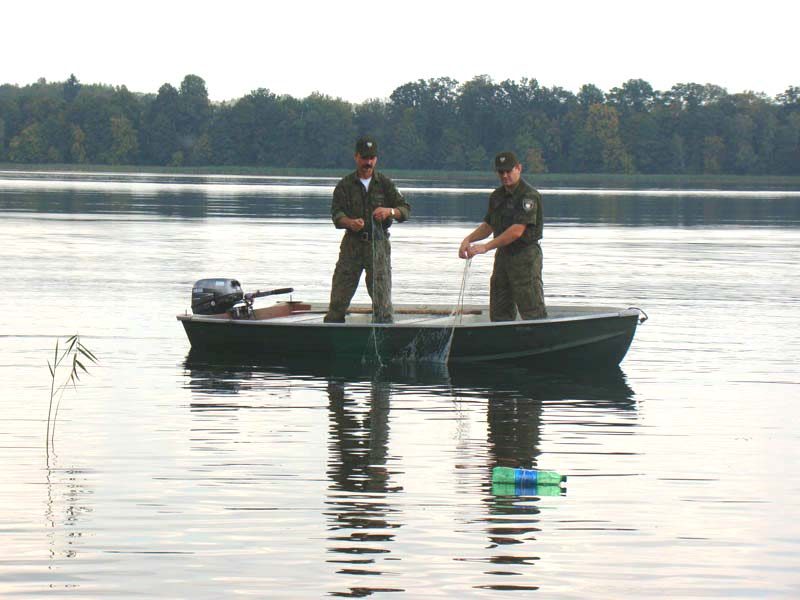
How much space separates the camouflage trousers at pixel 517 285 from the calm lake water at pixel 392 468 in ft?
2.01

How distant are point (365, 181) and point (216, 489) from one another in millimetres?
6011

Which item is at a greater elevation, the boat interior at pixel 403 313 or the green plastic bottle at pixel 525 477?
the boat interior at pixel 403 313

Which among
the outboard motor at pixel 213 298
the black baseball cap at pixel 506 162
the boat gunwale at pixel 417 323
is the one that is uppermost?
the black baseball cap at pixel 506 162

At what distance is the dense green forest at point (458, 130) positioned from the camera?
179125mm

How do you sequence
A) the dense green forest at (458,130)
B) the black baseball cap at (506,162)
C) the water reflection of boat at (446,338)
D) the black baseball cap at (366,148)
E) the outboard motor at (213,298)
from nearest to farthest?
1. the black baseball cap at (506,162)
2. the black baseball cap at (366,148)
3. the water reflection of boat at (446,338)
4. the outboard motor at (213,298)
5. the dense green forest at (458,130)

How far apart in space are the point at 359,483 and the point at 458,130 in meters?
180

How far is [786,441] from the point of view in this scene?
11.2 metres

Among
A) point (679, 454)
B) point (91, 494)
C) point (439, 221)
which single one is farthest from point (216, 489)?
point (439, 221)

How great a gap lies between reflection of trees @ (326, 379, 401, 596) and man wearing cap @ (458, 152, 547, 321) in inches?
70.7

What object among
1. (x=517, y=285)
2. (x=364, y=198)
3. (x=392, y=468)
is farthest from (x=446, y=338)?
(x=392, y=468)

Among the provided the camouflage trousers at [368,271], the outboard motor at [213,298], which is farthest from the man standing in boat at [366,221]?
the outboard motor at [213,298]

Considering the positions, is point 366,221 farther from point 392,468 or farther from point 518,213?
point 392,468

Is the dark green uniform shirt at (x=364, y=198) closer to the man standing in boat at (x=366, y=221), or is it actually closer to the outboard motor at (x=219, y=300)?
the man standing in boat at (x=366, y=221)

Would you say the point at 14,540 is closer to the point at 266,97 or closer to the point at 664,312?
the point at 664,312
